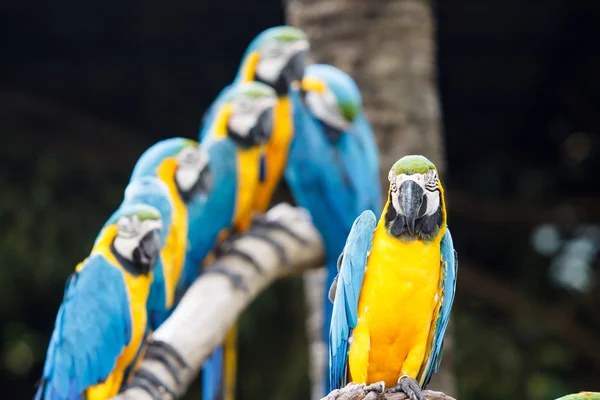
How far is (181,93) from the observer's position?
4.99 metres

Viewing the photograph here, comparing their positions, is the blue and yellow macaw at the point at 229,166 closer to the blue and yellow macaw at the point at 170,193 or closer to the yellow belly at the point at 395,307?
the blue and yellow macaw at the point at 170,193

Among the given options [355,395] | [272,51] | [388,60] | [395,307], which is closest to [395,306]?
[395,307]

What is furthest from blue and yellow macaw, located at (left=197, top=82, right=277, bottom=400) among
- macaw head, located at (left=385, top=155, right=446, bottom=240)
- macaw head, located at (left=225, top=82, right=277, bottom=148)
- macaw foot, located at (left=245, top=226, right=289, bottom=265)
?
macaw head, located at (left=385, top=155, right=446, bottom=240)

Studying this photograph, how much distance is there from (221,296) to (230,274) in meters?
0.12

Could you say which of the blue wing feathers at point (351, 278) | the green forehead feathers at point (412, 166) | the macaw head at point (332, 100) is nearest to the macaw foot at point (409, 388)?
the blue wing feathers at point (351, 278)

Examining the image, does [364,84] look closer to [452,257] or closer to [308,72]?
[308,72]

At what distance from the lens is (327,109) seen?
3.32 metres

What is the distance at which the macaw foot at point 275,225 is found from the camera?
10.8ft

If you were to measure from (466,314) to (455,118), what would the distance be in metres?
1.11

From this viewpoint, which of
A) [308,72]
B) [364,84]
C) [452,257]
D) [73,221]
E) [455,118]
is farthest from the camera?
[455,118]

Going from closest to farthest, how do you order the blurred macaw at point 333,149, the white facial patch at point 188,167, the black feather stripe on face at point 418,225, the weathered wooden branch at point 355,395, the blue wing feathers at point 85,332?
the weathered wooden branch at point 355,395
the black feather stripe on face at point 418,225
the blue wing feathers at point 85,332
the white facial patch at point 188,167
the blurred macaw at point 333,149

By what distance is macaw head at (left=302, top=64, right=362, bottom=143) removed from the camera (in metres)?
3.29

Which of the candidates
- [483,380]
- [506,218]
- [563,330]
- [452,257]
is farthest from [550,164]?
[452,257]

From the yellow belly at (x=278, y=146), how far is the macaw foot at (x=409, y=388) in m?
1.47
